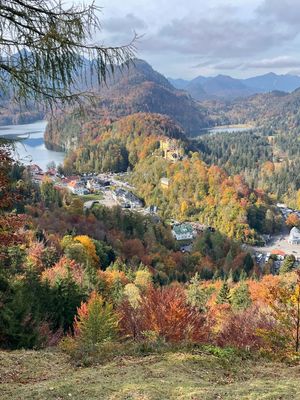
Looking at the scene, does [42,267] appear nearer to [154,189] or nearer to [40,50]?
[40,50]

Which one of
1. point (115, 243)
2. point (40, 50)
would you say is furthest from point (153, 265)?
point (40, 50)

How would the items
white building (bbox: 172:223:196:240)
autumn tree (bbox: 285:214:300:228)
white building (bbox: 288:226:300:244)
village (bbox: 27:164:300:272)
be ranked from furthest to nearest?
1. autumn tree (bbox: 285:214:300:228)
2. white building (bbox: 288:226:300:244)
3. white building (bbox: 172:223:196:240)
4. village (bbox: 27:164:300:272)

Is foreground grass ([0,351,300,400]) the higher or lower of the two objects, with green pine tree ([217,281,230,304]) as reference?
higher

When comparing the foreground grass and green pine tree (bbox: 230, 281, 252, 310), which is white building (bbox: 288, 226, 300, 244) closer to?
green pine tree (bbox: 230, 281, 252, 310)

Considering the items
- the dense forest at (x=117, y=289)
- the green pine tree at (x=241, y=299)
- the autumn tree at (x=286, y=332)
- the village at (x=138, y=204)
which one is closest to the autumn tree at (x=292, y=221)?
the village at (x=138, y=204)

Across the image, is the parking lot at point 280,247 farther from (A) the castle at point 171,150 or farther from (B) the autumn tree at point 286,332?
(B) the autumn tree at point 286,332

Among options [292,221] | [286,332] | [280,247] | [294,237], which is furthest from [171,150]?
[286,332]

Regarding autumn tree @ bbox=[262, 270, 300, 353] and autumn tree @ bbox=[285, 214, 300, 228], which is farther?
autumn tree @ bbox=[285, 214, 300, 228]

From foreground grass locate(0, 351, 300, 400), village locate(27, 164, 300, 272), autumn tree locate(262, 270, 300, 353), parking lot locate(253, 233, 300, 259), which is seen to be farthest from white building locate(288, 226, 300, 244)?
foreground grass locate(0, 351, 300, 400)

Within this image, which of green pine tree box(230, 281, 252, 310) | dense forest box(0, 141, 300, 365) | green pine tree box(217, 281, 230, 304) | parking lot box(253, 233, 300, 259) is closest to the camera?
dense forest box(0, 141, 300, 365)
